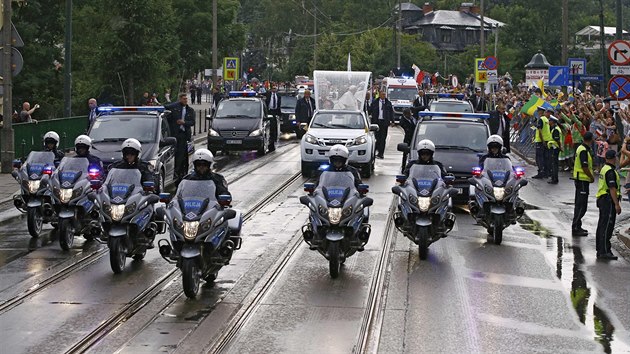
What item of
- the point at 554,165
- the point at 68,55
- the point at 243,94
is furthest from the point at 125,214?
the point at 243,94

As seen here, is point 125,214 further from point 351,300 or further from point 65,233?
point 351,300

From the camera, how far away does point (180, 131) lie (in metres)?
27.3

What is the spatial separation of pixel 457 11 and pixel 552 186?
11800cm

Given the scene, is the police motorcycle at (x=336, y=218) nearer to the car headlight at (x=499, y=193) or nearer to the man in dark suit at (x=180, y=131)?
the car headlight at (x=499, y=193)

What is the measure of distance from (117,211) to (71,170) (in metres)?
2.86

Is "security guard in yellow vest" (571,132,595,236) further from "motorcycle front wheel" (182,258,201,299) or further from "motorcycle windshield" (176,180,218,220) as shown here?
"motorcycle front wheel" (182,258,201,299)

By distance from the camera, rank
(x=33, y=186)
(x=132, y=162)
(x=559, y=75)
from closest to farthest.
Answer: (x=132, y=162) < (x=33, y=186) < (x=559, y=75)

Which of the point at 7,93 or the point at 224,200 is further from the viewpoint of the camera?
the point at 7,93

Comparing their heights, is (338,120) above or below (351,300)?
above

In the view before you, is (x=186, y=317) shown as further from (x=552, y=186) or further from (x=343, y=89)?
(x=343, y=89)

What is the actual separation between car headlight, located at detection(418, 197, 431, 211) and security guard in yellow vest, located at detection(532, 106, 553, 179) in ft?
45.1

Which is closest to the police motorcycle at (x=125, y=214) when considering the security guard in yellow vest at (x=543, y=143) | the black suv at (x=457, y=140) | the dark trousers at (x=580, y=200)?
the dark trousers at (x=580, y=200)

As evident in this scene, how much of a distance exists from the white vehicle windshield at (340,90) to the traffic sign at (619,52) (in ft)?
62.9

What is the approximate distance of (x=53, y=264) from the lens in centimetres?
1627
